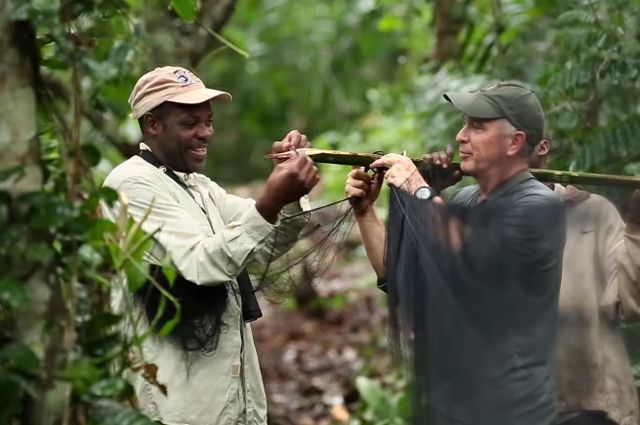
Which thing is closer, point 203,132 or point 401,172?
point 401,172

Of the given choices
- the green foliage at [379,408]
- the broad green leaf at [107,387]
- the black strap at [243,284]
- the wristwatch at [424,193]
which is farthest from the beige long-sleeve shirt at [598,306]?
the green foliage at [379,408]

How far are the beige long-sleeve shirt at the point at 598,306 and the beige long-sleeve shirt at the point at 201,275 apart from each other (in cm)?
99

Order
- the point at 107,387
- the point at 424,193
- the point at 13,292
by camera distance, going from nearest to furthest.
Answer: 1. the point at 13,292
2. the point at 107,387
3. the point at 424,193

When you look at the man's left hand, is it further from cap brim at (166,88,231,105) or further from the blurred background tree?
the blurred background tree

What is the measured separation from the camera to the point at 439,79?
748cm

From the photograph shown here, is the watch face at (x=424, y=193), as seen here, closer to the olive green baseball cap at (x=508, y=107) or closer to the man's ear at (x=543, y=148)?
the olive green baseball cap at (x=508, y=107)

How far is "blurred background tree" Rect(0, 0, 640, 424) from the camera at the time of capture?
2816 millimetres

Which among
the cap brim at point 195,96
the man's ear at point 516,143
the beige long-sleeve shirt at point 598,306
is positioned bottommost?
the beige long-sleeve shirt at point 598,306

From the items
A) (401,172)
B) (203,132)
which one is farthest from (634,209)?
(203,132)

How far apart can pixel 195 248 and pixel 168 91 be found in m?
0.61

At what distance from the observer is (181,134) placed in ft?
13.0

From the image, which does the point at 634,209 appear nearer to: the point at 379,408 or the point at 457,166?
the point at 457,166

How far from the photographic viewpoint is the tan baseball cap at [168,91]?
154 inches

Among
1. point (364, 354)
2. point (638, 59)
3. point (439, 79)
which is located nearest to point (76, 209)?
point (638, 59)
